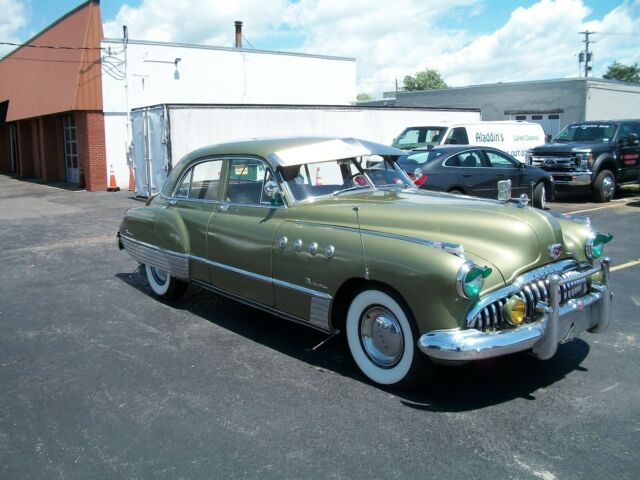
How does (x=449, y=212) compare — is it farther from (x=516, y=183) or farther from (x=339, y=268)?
(x=516, y=183)

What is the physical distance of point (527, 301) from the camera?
379 centimetres

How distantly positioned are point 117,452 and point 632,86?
35698 millimetres

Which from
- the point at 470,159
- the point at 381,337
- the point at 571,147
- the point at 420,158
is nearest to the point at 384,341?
the point at 381,337

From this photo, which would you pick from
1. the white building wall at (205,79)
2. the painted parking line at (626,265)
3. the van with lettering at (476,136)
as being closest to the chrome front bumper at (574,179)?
the van with lettering at (476,136)

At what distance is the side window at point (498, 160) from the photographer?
1201 centimetres

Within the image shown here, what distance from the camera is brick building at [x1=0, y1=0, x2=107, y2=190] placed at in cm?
2045

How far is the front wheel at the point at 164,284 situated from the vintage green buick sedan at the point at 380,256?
14.5 inches

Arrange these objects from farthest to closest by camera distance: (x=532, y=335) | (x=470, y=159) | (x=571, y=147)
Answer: (x=571, y=147), (x=470, y=159), (x=532, y=335)

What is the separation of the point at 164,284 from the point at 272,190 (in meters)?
2.24

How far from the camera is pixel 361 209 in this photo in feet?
14.6

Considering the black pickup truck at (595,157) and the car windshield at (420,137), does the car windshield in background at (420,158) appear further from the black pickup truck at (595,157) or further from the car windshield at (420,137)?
the black pickup truck at (595,157)

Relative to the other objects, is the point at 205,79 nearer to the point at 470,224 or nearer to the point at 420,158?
the point at 420,158

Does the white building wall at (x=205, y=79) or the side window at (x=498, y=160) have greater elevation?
the white building wall at (x=205, y=79)

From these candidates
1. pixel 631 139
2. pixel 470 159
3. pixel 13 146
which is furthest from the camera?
pixel 13 146
